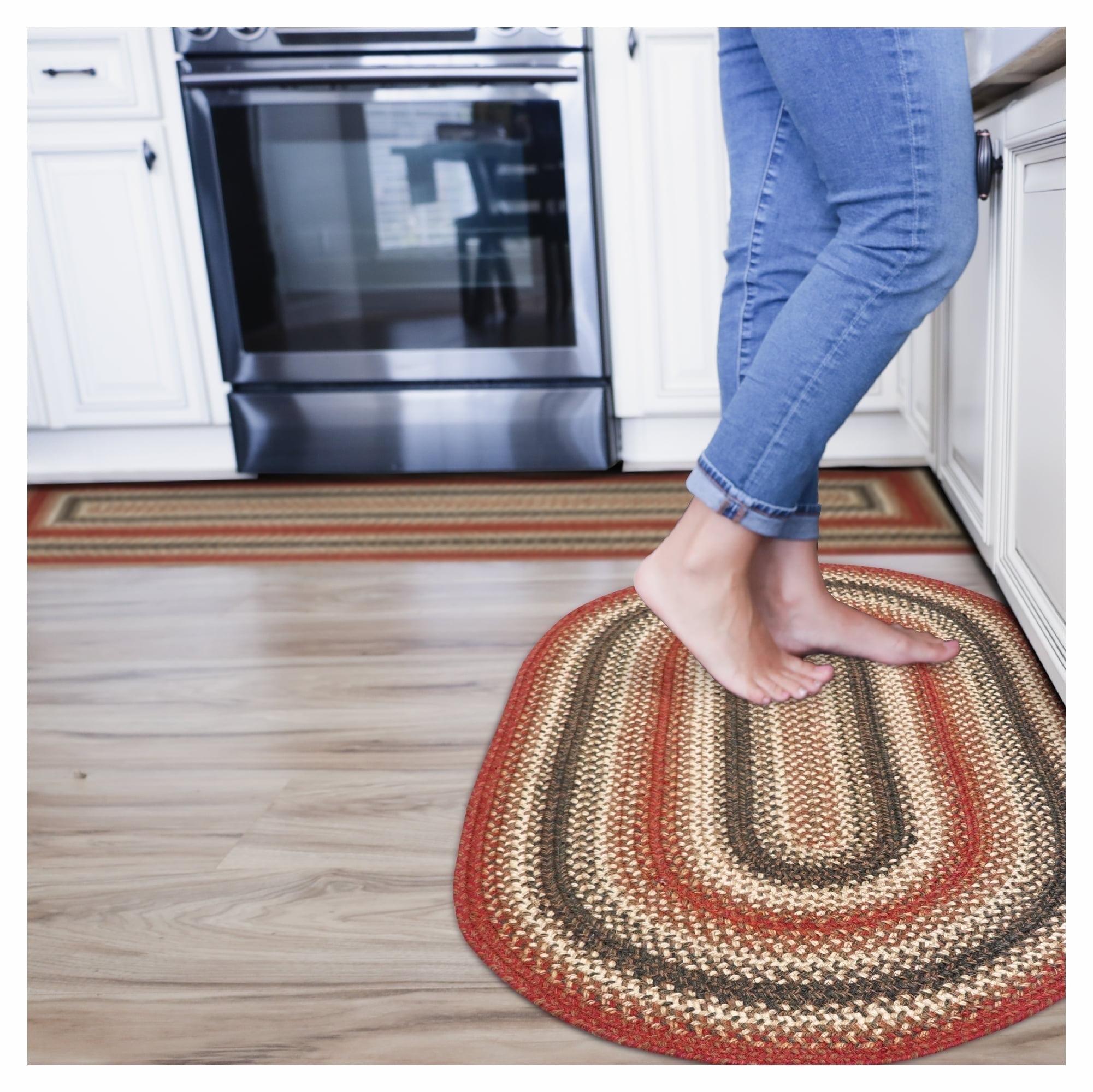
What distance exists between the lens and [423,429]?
1873 millimetres

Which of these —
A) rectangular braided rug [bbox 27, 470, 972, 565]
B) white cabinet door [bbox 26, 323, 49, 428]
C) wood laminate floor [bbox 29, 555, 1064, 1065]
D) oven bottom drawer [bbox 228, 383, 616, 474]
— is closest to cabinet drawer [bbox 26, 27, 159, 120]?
white cabinet door [bbox 26, 323, 49, 428]

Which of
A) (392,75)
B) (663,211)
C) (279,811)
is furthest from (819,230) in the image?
(392,75)

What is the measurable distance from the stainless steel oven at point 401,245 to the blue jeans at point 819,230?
79cm

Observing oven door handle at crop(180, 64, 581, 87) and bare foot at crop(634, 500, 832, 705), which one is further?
oven door handle at crop(180, 64, 581, 87)

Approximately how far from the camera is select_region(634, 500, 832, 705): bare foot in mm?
936

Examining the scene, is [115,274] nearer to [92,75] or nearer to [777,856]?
[92,75]

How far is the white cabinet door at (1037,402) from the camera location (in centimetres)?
89

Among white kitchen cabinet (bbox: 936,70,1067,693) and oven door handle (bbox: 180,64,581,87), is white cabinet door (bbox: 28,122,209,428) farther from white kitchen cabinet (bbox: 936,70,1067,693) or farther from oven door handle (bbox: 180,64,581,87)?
white kitchen cabinet (bbox: 936,70,1067,693)

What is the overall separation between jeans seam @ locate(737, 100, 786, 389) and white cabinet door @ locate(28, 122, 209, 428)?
4.06 ft

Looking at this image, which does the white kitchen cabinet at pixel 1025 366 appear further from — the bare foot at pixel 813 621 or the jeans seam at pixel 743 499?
the jeans seam at pixel 743 499

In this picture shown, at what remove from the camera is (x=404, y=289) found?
5.97 ft

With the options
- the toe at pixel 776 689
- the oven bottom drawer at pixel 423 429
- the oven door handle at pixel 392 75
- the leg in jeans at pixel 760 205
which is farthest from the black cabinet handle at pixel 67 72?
the toe at pixel 776 689
